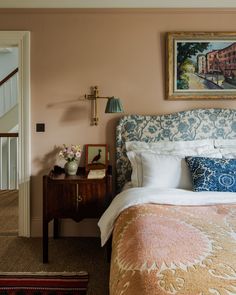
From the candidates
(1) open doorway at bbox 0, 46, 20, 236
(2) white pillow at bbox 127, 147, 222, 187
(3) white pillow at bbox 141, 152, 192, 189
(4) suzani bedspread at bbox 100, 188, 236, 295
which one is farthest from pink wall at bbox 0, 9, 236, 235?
(4) suzani bedspread at bbox 100, 188, 236, 295

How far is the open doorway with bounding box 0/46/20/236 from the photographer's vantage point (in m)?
3.84

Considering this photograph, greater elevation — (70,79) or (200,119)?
(70,79)

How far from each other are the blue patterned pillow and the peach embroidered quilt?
41cm

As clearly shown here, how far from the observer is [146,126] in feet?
10.1

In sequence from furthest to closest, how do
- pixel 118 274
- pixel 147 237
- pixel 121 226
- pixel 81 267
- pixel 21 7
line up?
pixel 21 7 < pixel 81 267 < pixel 121 226 < pixel 147 237 < pixel 118 274

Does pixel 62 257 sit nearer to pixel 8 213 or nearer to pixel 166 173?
pixel 166 173

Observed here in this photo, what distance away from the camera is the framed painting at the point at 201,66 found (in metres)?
3.11

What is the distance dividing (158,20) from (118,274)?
265 centimetres

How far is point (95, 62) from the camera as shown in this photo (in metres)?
3.16

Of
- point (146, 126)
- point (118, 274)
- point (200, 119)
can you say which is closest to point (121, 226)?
point (118, 274)

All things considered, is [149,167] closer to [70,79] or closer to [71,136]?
[71,136]

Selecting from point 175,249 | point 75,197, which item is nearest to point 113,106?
point 75,197

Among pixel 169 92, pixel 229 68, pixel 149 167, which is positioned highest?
pixel 229 68

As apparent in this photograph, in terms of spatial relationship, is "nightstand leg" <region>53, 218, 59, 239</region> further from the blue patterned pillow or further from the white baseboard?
the blue patterned pillow
